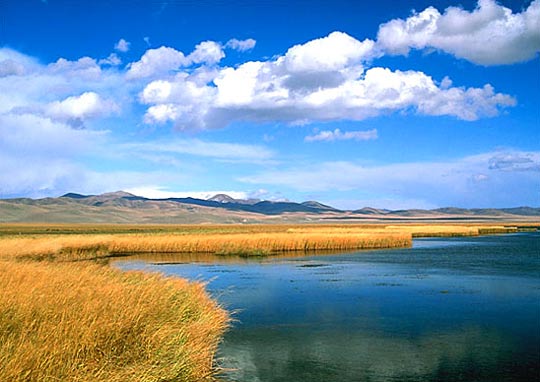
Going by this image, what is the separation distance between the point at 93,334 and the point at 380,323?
889 cm

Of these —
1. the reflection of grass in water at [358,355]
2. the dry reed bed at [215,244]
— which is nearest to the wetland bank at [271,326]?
the reflection of grass in water at [358,355]

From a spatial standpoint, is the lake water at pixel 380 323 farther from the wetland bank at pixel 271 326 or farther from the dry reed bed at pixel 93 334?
the dry reed bed at pixel 93 334

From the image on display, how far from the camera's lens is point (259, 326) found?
49.2 feet

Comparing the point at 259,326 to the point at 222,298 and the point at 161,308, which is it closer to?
the point at 161,308

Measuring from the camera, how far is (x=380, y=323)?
15.3 metres

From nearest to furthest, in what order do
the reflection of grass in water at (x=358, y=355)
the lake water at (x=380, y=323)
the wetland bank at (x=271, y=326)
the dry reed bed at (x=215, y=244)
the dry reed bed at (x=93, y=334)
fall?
the dry reed bed at (x=93, y=334), the wetland bank at (x=271, y=326), the reflection of grass in water at (x=358, y=355), the lake water at (x=380, y=323), the dry reed bed at (x=215, y=244)

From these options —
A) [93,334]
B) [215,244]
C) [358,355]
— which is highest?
[93,334]

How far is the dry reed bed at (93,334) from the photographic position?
760cm

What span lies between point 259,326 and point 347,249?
3068 cm

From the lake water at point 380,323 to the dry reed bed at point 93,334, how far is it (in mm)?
1279

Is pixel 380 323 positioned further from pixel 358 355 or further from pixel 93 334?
pixel 93 334

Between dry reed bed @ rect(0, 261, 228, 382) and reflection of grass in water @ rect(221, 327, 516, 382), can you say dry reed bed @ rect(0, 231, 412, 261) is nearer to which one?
dry reed bed @ rect(0, 261, 228, 382)

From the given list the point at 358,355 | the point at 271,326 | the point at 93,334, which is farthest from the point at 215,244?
the point at 93,334

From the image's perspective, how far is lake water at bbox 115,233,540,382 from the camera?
432 inches
